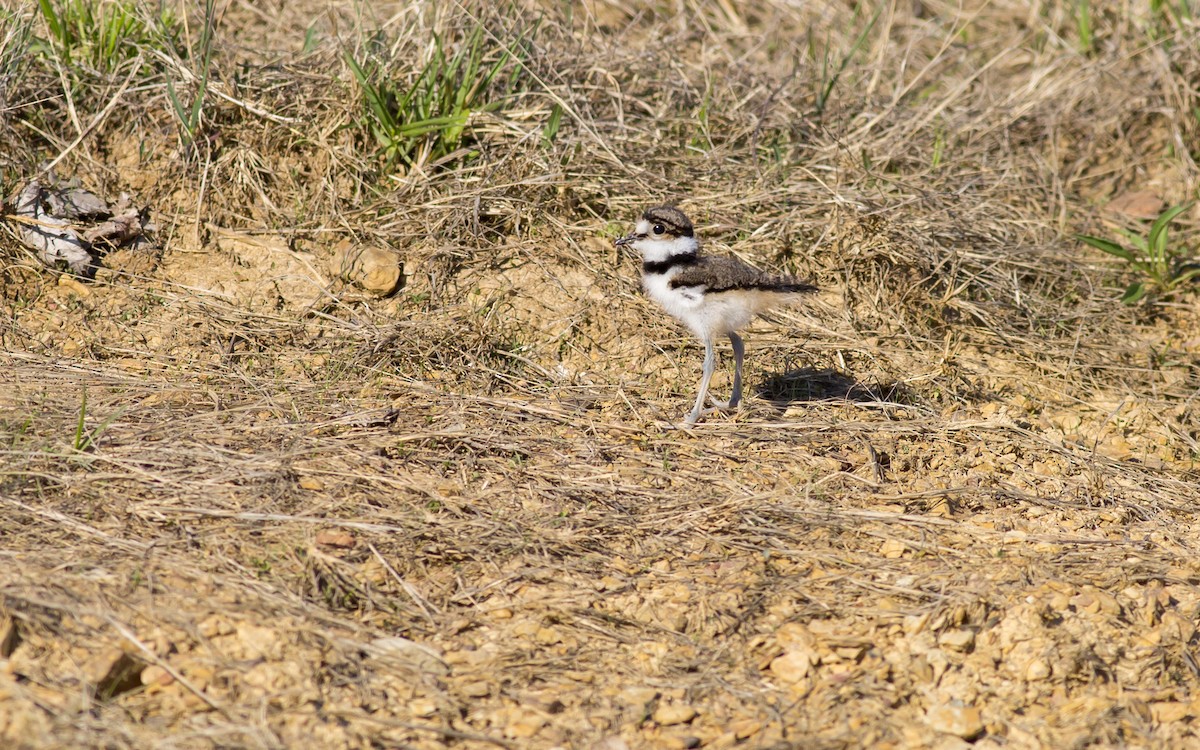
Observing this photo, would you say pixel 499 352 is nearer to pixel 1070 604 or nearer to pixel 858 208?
pixel 858 208

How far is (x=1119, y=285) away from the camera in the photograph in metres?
6.51

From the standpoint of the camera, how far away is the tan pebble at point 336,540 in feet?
12.3

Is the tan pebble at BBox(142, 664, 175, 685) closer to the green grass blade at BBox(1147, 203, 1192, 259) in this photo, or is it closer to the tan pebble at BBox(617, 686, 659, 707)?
the tan pebble at BBox(617, 686, 659, 707)

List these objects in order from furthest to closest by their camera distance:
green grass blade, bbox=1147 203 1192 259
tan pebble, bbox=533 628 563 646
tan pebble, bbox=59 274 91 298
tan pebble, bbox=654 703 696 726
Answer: green grass blade, bbox=1147 203 1192 259 → tan pebble, bbox=59 274 91 298 → tan pebble, bbox=533 628 563 646 → tan pebble, bbox=654 703 696 726

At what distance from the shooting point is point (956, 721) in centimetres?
335

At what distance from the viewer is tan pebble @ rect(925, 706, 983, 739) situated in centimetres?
332

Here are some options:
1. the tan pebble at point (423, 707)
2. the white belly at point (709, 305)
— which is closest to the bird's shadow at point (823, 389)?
the white belly at point (709, 305)

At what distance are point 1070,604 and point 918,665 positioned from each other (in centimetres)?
62

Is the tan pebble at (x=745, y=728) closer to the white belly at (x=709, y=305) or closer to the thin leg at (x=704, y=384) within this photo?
the thin leg at (x=704, y=384)

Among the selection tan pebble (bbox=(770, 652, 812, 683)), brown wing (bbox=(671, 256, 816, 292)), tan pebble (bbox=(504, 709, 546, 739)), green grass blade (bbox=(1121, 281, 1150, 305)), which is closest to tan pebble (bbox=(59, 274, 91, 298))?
brown wing (bbox=(671, 256, 816, 292))

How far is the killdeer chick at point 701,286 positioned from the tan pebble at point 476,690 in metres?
1.82

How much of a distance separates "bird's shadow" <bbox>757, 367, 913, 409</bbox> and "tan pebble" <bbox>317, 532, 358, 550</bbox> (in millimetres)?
2108

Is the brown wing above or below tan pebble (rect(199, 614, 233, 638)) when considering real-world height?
above

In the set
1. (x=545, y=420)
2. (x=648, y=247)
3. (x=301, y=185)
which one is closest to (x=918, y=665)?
(x=545, y=420)
